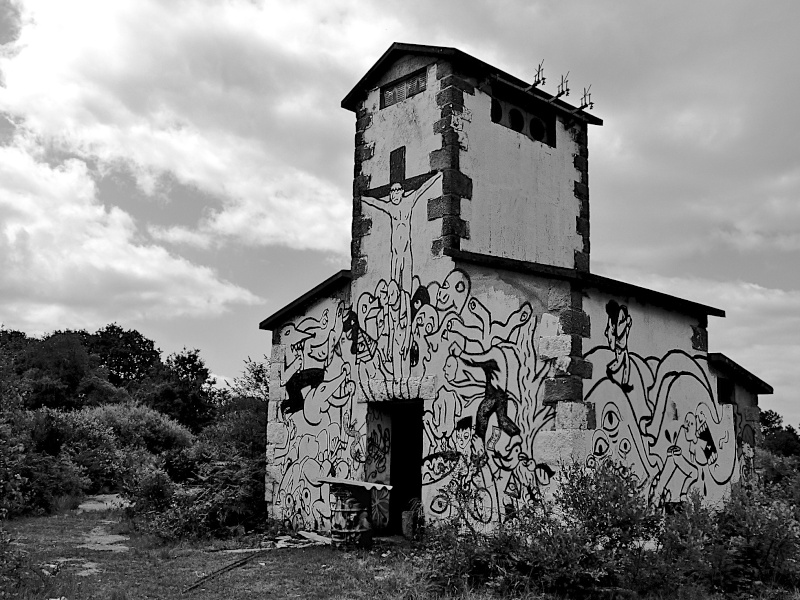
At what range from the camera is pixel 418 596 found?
734cm

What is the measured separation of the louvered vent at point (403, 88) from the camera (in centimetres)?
1193

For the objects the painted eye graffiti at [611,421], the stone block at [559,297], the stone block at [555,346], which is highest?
the stone block at [559,297]

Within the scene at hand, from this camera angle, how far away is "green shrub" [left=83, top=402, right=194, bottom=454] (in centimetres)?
2317

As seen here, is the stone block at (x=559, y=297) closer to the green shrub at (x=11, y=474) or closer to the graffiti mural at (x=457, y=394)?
the graffiti mural at (x=457, y=394)

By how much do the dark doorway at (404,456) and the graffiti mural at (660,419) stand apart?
324cm

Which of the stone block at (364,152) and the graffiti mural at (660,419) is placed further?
the stone block at (364,152)

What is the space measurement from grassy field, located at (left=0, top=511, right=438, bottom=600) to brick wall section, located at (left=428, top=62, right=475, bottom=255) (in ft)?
14.4

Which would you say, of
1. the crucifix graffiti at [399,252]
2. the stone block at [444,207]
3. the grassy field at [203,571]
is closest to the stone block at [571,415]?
the grassy field at [203,571]

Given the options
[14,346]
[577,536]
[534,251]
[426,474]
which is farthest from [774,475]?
[14,346]

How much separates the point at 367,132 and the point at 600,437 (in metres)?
6.23

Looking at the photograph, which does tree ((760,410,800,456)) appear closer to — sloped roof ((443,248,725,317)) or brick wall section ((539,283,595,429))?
sloped roof ((443,248,725,317))

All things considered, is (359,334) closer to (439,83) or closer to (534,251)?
(534,251)

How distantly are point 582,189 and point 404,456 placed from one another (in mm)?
5536

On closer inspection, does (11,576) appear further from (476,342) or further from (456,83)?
(456,83)
